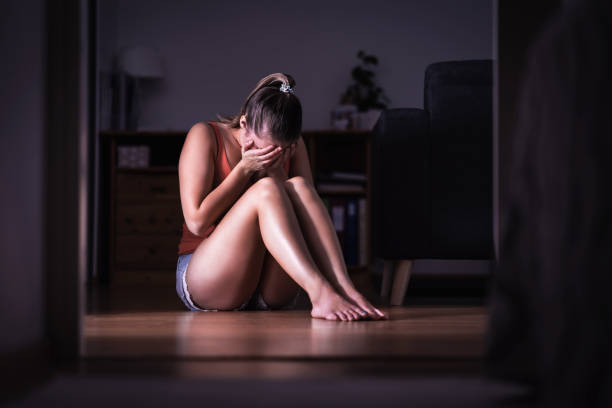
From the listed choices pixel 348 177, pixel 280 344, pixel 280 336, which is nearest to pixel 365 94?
pixel 348 177

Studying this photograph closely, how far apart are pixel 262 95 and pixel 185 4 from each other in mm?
2541

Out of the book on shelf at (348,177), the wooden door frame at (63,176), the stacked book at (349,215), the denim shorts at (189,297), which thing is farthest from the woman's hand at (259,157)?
the book on shelf at (348,177)

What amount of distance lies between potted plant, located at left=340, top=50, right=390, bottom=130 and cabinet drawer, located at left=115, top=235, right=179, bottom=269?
4.68 feet

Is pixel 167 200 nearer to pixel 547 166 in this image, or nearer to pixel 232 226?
pixel 232 226

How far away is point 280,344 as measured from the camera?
3.70 ft

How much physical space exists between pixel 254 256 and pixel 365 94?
7.82 ft

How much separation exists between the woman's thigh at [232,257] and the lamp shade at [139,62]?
83.3 inches

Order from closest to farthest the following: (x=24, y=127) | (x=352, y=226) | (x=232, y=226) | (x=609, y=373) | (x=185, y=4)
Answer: (x=609, y=373), (x=24, y=127), (x=232, y=226), (x=352, y=226), (x=185, y=4)

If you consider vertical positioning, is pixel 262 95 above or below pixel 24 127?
above

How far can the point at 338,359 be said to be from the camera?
0.96 m

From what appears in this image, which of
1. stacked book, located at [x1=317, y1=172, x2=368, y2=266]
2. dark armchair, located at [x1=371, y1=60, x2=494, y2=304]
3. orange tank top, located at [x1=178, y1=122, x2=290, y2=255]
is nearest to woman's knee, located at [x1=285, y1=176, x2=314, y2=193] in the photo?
orange tank top, located at [x1=178, y1=122, x2=290, y2=255]

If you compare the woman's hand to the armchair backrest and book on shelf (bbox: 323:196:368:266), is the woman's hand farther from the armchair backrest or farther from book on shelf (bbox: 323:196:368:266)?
book on shelf (bbox: 323:196:368:266)

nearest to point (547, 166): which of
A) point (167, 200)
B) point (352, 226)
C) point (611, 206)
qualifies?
point (611, 206)

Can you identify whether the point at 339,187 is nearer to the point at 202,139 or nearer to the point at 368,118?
the point at 368,118
